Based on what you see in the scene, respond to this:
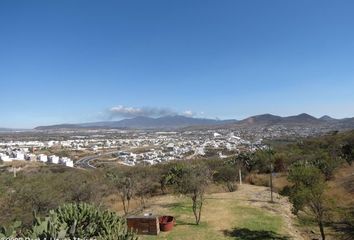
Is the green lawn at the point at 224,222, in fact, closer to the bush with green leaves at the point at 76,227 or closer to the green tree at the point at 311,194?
the green tree at the point at 311,194

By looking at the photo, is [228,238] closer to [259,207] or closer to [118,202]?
[259,207]

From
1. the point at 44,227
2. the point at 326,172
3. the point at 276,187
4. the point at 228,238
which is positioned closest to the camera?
the point at 44,227

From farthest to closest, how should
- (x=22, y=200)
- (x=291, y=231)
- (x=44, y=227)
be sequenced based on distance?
(x=22, y=200) → (x=291, y=231) → (x=44, y=227)

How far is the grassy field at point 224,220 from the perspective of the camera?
2081cm

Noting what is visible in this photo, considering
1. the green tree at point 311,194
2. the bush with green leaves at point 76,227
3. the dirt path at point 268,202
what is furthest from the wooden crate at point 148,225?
the green tree at point 311,194

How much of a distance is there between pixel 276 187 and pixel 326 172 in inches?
338

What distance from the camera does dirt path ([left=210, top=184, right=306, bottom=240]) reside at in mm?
22703

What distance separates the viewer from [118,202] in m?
35.1

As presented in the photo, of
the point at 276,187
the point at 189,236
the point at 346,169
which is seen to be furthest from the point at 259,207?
the point at 346,169

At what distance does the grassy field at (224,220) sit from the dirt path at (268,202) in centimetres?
24

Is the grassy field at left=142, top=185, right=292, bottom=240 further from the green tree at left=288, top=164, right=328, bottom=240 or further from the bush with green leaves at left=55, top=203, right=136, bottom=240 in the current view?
the bush with green leaves at left=55, top=203, right=136, bottom=240

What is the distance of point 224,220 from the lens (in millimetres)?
23828

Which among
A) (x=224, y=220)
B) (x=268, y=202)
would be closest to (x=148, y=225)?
(x=224, y=220)

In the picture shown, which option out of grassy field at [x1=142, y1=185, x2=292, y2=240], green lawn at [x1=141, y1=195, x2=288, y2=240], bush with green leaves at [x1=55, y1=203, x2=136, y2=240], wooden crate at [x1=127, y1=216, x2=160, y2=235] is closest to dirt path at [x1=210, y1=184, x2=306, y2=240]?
grassy field at [x1=142, y1=185, x2=292, y2=240]
